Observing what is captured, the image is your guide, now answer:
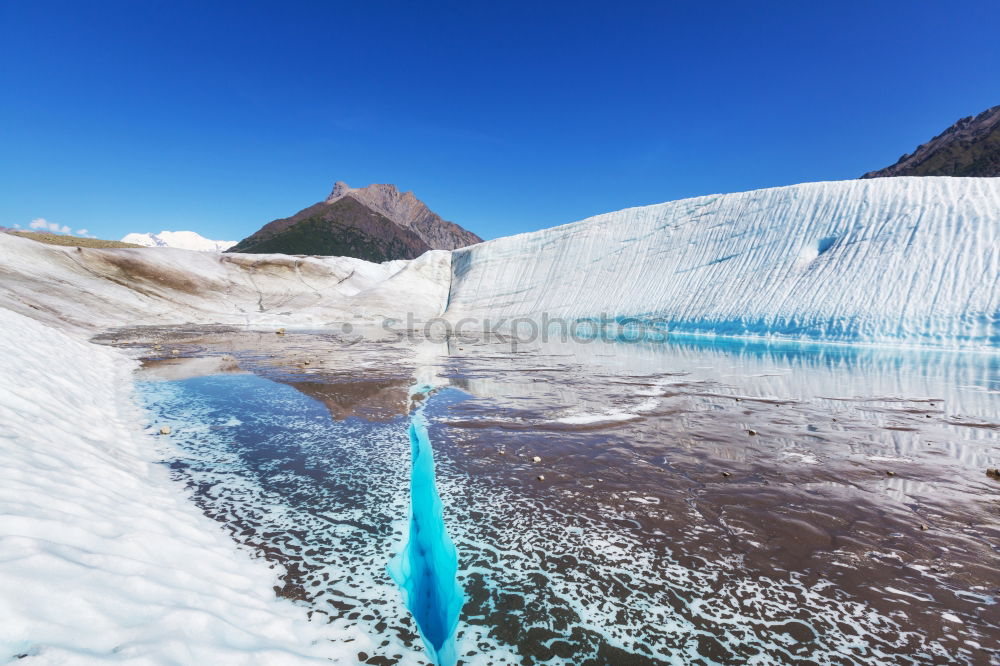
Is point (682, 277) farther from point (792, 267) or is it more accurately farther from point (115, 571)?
point (115, 571)

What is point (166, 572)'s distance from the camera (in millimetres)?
2145

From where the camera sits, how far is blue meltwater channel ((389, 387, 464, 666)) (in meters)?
2.19

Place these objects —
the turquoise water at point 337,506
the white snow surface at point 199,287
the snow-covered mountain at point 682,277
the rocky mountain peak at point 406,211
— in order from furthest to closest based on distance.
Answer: the rocky mountain peak at point 406,211 < the snow-covered mountain at point 682,277 < the white snow surface at point 199,287 < the turquoise water at point 337,506

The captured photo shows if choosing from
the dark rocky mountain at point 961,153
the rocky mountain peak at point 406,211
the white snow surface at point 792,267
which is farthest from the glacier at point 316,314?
the rocky mountain peak at point 406,211

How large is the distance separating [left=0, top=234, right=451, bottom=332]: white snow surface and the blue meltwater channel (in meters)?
19.2

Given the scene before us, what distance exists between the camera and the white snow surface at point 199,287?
21.3 meters

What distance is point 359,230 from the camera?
156250 millimetres

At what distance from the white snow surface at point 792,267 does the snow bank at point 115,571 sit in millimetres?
28442

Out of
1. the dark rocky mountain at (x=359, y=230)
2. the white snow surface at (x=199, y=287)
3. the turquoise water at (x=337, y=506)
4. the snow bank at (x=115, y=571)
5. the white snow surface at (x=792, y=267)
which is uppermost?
the dark rocky mountain at (x=359, y=230)

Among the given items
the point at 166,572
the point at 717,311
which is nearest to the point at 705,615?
the point at 166,572

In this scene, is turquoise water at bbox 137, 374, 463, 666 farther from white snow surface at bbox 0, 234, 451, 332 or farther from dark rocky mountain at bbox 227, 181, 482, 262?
dark rocky mountain at bbox 227, 181, 482, 262

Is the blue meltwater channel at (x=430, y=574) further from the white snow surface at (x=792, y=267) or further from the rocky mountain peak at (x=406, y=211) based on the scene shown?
the rocky mountain peak at (x=406, y=211)

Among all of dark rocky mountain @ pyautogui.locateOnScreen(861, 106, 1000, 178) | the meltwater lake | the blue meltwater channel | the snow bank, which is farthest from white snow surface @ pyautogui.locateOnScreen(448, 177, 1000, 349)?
dark rocky mountain @ pyautogui.locateOnScreen(861, 106, 1000, 178)

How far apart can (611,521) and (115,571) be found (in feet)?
9.68
